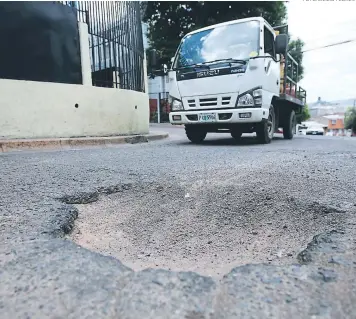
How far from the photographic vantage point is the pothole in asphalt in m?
1.51

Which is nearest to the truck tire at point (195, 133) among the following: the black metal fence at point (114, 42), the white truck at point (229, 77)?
the white truck at point (229, 77)

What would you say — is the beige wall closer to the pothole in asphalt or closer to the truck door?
the truck door

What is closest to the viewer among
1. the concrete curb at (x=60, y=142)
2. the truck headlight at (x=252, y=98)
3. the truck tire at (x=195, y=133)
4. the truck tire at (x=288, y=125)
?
the concrete curb at (x=60, y=142)

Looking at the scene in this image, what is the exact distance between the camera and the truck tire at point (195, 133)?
6.73 metres

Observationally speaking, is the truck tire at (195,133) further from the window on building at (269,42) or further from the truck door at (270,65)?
the window on building at (269,42)

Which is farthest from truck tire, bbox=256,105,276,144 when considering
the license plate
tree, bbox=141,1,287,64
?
tree, bbox=141,1,287,64

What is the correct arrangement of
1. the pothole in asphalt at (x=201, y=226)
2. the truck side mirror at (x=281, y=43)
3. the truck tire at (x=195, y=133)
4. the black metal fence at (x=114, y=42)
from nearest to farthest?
the pothole in asphalt at (x=201, y=226), the truck side mirror at (x=281, y=43), the black metal fence at (x=114, y=42), the truck tire at (x=195, y=133)

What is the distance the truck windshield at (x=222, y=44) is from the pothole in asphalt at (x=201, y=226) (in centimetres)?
390

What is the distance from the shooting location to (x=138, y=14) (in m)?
8.67

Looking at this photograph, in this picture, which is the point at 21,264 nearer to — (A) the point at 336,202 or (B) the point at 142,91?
(A) the point at 336,202

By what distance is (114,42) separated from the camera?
718cm

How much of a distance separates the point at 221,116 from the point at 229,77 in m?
0.70

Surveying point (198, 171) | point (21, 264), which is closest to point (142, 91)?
point (198, 171)

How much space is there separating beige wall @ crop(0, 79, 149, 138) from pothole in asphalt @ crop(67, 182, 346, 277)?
377cm
